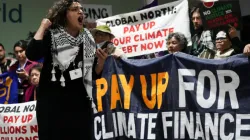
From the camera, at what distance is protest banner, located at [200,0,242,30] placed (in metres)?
5.27

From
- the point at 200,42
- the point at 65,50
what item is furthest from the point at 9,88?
the point at 65,50

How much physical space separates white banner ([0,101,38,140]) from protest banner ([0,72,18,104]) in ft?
0.78

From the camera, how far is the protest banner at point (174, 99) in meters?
4.78

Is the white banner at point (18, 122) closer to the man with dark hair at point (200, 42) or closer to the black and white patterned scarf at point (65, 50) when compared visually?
the man with dark hair at point (200, 42)

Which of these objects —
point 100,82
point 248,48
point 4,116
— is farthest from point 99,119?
point 248,48

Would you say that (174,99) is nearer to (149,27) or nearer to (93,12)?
(149,27)

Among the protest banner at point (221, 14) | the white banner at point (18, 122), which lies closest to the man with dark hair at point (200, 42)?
the protest banner at point (221, 14)

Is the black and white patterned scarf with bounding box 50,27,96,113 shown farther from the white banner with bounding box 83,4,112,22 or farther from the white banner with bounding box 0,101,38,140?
the white banner with bounding box 83,4,112,22

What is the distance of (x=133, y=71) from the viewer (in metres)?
5.66

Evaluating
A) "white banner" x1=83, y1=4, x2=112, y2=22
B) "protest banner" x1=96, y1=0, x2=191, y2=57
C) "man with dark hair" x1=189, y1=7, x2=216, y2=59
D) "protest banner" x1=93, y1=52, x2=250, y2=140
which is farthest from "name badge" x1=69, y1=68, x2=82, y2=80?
"white banner" x1=83, y1=4, x2=112, y2=22

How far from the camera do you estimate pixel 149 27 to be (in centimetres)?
720

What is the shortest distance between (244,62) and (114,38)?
2937 millimetres

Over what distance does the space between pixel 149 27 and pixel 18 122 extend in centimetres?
215

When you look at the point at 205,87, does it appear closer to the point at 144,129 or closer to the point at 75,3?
the point at 144,129
